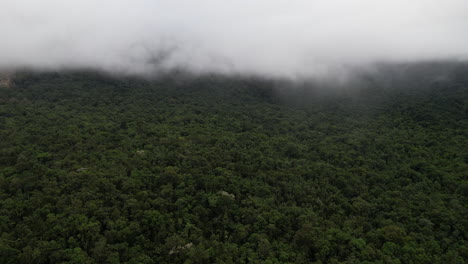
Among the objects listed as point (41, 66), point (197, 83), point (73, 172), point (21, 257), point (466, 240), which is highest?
point (41, 66)

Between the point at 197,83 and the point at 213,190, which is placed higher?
the point at 197,83

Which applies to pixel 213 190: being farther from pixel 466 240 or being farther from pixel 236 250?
pixel 466 240

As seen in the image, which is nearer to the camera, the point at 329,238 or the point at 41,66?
the point at 329,238

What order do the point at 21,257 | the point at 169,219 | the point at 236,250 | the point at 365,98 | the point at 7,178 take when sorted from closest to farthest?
1. the point at 21,257
2. the point at 236,250
3. the point at 169,219
4. the point at 7,178
5. the point at 365,98

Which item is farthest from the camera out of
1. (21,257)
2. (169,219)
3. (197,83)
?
(197,83)

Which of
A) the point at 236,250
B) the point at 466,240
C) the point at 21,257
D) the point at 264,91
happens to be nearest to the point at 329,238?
the point at 236,250

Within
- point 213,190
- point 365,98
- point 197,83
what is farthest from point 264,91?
point 213,190
